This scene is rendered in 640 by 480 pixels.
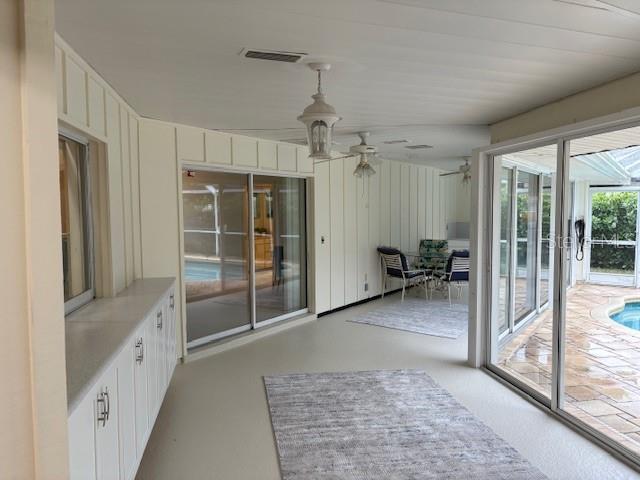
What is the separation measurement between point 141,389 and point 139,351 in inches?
8.6

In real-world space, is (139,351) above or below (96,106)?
below

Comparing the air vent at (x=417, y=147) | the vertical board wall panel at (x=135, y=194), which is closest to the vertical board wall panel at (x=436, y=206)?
the air vent at (x=417, y=147)

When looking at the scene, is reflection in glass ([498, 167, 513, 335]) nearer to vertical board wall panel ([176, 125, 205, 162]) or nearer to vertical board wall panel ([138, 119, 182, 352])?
vertical board wall panel ([176, 125, 205, 162])

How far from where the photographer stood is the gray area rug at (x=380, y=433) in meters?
2.80

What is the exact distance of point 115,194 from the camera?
358 centimetres

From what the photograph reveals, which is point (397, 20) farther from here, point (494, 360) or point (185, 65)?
point (494, 360)

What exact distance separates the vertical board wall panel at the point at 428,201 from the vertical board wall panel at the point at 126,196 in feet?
22.7

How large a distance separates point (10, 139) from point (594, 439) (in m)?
3.65

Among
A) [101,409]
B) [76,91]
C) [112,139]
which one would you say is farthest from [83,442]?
[112,139]

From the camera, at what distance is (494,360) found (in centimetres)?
463

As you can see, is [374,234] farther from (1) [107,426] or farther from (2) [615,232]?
(1) [107,426]

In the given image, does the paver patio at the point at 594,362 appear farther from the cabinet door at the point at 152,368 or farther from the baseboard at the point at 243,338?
the cabinet door at the point at 152,368

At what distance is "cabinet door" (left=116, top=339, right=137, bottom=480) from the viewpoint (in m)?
2.21

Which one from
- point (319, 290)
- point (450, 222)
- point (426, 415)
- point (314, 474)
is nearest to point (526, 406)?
point (426, 415)
